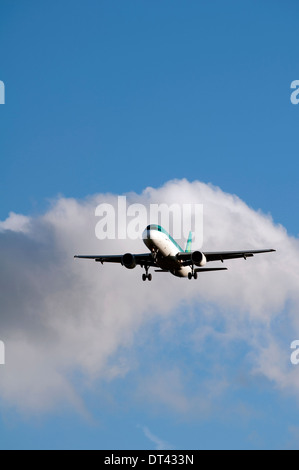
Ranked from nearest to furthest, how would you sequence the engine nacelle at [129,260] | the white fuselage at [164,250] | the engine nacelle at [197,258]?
1. the white fuselage at [164,250]
2. the engine nacelle at [197,258]
3. the engine nacelle at [129,260]

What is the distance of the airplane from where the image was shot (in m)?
64.8

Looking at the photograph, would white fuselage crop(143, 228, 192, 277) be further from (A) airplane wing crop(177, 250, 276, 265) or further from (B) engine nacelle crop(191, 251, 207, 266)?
Answer: (B) engine nacelle crop(191, 251, 207, 266)

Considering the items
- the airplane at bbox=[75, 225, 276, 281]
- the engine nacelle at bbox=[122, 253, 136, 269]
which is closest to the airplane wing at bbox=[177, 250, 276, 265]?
the airplane at bbox=[75, 225, 276, 281]

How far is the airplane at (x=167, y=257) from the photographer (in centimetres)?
6481

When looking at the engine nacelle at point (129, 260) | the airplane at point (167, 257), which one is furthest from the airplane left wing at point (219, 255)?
the engine nacelle at point (129, 260)

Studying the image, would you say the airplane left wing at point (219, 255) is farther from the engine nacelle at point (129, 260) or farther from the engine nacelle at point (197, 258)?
the engine nacelle at point (129, 260)

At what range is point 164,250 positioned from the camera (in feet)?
216

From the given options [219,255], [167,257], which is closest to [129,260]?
[167,257]
